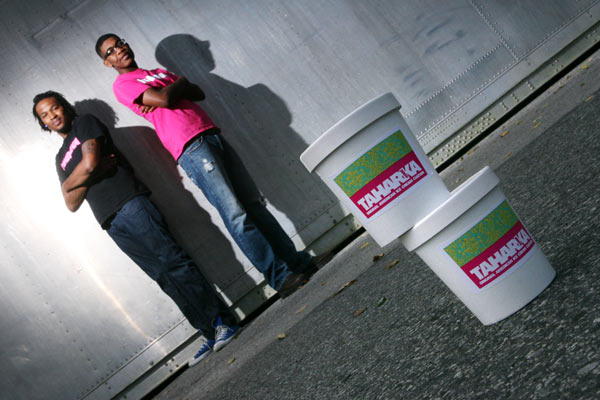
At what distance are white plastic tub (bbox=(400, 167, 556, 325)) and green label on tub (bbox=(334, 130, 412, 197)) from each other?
0.22 meters

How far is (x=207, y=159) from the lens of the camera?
4223mm

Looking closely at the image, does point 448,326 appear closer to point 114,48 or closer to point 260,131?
point 260,131

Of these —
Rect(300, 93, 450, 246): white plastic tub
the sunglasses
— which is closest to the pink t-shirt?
the sunglasses

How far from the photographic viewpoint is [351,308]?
2975 millimetres

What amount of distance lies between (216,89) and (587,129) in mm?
2939

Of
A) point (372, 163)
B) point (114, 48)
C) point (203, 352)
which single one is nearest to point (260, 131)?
point (114, 48)

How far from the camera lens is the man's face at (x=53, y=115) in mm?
4453

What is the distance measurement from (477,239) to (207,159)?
9.04 ft

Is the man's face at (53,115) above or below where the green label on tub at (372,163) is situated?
above

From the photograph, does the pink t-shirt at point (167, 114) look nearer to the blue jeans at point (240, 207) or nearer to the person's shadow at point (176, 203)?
the blue jeans at point (240, 207)

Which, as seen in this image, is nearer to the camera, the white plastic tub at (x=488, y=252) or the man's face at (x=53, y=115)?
the white plastic tub at (x=488, y=252)

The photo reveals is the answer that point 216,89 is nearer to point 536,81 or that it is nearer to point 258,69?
point 258,69

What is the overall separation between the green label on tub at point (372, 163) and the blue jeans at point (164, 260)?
2.71 m

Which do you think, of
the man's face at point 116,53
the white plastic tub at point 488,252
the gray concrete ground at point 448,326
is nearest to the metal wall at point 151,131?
the man's face at point 116,53
